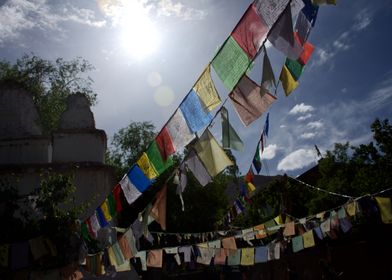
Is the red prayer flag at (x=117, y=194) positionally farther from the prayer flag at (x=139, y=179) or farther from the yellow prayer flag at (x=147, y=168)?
the yellow prayer flag at (x=147, y=168)

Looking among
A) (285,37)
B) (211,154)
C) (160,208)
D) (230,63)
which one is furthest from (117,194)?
(285,37)

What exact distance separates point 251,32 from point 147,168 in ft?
10.2

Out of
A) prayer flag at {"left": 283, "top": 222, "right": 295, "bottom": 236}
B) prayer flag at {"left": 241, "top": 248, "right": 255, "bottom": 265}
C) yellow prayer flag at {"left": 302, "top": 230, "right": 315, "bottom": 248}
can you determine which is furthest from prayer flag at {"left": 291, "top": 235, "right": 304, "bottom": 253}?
prayer flag at {"left": 241, "top": 248, "right": 255, "bottom": 265}

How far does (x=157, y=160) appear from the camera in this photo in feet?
20.9

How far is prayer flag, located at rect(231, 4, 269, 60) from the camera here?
4.70 metres

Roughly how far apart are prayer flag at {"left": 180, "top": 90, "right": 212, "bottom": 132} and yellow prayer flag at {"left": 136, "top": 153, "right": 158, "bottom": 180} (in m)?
1.36

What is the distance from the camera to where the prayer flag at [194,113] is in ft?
17.9

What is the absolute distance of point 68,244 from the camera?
30.6 ft

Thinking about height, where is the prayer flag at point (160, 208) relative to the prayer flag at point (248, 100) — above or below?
below

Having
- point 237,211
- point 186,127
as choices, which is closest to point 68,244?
point 186,127

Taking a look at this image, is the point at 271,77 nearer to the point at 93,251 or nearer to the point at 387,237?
the point at 93,251

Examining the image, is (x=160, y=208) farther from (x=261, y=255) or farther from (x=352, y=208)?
(x=352, y=208)

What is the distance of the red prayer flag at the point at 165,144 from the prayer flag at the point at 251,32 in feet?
6.42

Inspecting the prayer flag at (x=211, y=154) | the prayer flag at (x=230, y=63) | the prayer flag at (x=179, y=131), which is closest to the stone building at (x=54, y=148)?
the prayer flag at (x=179, y=131)
